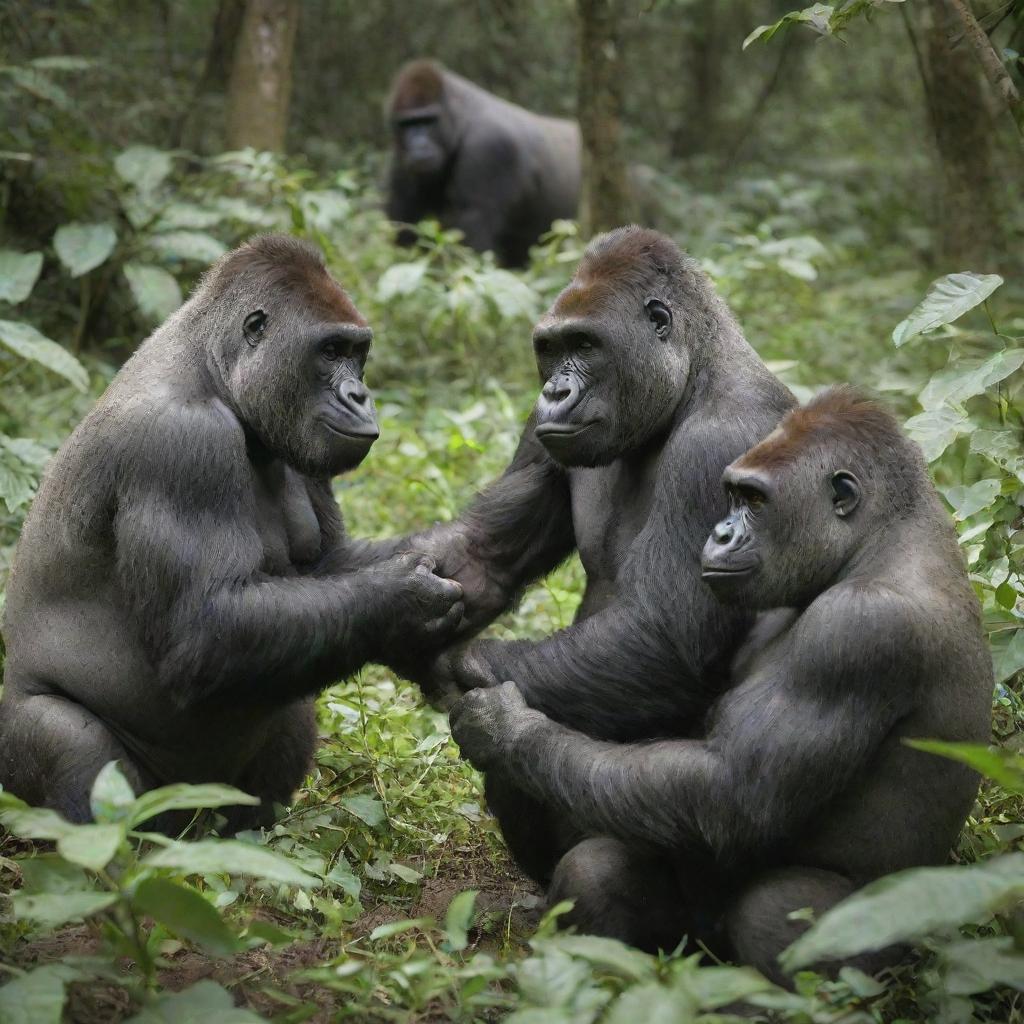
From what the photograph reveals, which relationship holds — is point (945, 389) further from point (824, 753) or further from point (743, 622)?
point (824, 753)

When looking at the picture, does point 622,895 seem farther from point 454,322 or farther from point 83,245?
point 454,322

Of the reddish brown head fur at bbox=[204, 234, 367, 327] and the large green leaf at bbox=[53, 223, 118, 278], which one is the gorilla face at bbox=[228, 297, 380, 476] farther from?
the large green leaf at bbox=[53, 223, 118, 278]

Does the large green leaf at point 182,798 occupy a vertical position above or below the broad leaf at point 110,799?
above

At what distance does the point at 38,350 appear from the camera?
598 centimetres

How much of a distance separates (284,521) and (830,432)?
1727mm

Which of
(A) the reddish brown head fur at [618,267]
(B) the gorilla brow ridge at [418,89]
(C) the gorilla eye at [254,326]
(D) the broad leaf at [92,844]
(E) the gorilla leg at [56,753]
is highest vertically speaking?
(B) the gorilla brow ridge at [418,89]

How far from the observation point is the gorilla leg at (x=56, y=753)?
4.01 m

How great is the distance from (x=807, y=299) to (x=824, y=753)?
735cm

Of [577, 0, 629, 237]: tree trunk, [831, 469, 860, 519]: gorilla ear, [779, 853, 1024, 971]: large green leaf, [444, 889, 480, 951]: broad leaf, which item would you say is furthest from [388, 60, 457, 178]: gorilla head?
[779, 853, 1024, 971]: large green leaf

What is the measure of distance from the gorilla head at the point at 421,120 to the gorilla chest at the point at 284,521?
7.56 m

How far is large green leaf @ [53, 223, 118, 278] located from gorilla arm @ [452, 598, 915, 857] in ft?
15.3

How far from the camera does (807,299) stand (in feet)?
33.6

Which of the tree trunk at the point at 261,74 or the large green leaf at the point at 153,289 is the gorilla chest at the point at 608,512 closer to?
the large green leaf at the point at 153,289

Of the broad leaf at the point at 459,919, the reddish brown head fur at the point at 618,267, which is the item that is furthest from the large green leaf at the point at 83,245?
the broad leaf at the point at 459,919
